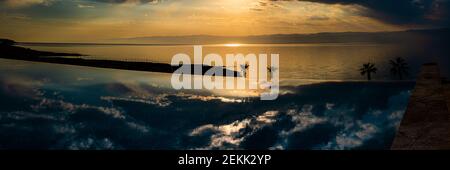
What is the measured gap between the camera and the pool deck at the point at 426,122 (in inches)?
203

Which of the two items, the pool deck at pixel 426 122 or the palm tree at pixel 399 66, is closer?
the pool deck at pixel 426 122

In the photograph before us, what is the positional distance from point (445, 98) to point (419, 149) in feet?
11.1

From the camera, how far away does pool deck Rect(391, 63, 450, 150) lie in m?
5.15

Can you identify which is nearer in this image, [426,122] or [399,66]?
[426,122]

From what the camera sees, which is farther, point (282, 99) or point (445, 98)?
point (282, 99)

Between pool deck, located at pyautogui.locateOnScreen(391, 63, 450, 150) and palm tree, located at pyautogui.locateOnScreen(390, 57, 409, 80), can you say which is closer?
pool deck, located at pyautogui.locateOnScreen(391, 63, 450, 150)

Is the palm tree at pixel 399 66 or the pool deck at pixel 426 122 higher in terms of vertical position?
the pool deck at pixel 426 122

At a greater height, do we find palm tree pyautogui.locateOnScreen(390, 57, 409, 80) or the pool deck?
the pool deck

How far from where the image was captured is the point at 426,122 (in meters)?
6.07

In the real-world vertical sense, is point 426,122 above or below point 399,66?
above
